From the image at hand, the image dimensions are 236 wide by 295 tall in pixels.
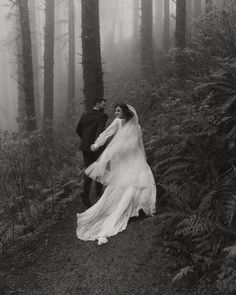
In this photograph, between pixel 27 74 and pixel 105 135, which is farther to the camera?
pixel 27 74

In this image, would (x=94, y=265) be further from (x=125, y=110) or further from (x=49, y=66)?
(x=49, y=66)

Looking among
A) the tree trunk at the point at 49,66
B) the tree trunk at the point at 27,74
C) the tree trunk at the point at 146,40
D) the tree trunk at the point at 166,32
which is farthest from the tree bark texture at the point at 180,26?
the tree trunk at the point at 49,66

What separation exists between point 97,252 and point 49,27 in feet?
50.5

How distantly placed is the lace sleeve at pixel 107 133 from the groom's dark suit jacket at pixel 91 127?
10.0 inches

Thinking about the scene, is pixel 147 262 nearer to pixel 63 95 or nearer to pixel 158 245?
pixel 158 245

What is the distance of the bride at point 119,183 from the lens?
24.6 ft

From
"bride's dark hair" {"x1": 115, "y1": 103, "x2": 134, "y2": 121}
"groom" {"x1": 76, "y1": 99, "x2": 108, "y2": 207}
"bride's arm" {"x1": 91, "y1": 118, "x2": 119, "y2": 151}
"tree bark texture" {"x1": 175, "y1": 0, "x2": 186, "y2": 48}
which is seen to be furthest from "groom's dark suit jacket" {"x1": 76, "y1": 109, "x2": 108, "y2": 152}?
"tree bark texture" {"x1": 175, "y1": 0, "x2": 186, "y2": 48}

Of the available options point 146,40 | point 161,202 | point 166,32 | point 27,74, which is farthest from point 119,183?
point 166,32

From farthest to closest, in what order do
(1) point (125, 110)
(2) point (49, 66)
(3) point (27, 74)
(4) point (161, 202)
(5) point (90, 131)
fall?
(2) point (49, 66)
(3) point (27, 74)
(5) point (90, 131)
(1) point (125, 110)
(4) point (161, 202)

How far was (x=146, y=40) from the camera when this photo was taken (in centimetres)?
1839

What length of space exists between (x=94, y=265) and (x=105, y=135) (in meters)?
2.69

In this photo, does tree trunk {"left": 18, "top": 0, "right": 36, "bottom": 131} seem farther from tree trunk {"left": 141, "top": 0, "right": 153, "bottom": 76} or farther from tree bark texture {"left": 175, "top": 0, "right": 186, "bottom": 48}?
tree bark texture {"left": 175, "top": 0, "right": 186, "bottom": 48}

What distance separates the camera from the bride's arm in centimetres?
828

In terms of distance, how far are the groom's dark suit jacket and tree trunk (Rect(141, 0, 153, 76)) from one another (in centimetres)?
825
